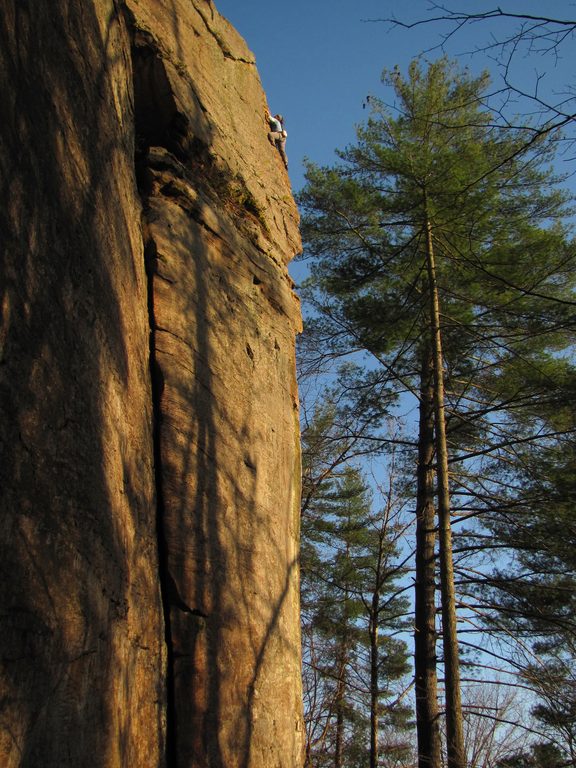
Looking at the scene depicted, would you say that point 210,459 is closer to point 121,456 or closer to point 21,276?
point 121,456

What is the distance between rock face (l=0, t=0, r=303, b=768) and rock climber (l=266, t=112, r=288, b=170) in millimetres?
897

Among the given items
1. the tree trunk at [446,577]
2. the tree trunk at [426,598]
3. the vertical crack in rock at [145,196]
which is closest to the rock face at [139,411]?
A: the vertical crack in rock at [145,196]

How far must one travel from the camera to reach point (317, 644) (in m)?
15.3

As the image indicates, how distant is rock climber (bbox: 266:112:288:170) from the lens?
23.1 feet

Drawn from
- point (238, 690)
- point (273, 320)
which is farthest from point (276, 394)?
Answer: point (238, 690)

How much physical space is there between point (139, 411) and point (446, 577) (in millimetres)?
6264

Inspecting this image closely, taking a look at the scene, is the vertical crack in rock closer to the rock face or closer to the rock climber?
the rock face

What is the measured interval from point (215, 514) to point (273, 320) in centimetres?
202

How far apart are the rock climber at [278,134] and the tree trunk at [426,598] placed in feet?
15.2

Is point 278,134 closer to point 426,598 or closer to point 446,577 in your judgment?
point 446,577

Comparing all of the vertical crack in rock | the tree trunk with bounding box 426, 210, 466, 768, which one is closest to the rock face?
the vertical crack in rock

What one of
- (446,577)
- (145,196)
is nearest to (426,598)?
(446,577)

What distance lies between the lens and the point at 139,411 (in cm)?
374

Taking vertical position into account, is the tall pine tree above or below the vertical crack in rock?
above
